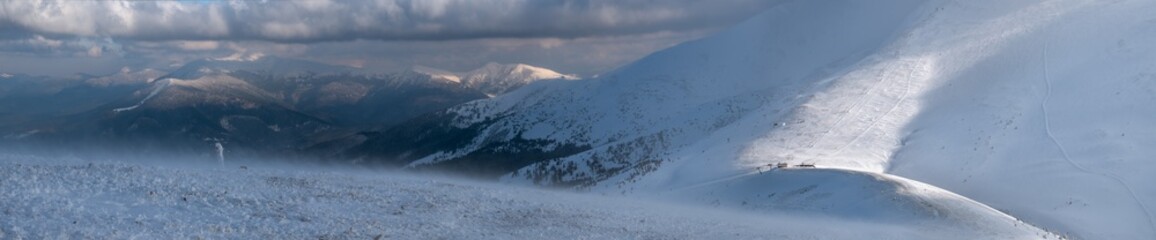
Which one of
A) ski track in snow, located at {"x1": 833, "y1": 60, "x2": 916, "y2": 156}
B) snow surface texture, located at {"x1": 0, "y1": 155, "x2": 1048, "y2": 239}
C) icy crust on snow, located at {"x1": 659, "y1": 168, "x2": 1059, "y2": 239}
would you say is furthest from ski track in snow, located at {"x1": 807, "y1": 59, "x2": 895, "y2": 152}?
snow surface texture, located at {"x1": 0, "y1": 155, "x2": 1048, "y2": 239}

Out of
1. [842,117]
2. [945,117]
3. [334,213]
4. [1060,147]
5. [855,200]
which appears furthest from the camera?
[842,117]

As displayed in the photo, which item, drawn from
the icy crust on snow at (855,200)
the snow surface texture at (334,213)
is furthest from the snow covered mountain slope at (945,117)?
the snow surface texture at (334,213)

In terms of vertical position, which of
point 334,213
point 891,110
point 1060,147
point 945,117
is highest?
point 891,110

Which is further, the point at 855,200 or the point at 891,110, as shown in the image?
the point at 891,110

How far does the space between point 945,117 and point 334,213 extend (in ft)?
135

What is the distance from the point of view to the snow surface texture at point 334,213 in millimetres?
17422

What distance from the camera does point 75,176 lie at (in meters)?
21.0

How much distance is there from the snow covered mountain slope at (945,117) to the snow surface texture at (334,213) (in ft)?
37.5

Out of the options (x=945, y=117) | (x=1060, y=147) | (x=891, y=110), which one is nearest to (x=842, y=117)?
(x=891, y=110)

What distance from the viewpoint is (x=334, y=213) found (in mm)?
20203

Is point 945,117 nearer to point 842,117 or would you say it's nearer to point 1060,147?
point 842,117

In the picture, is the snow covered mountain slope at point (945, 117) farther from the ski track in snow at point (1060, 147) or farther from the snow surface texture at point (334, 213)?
the snow surface texture at point (334, 213)

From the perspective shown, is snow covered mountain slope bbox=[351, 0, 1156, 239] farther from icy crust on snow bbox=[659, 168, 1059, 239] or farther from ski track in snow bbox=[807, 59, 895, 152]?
→ icy crust on snow bbox=[659, 168, 1059, 239]

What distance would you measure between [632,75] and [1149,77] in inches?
3076
